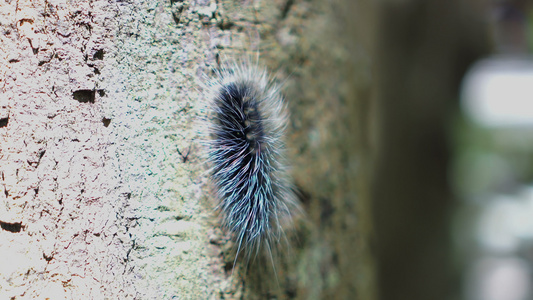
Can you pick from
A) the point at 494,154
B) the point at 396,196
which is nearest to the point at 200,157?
the point at 396,196

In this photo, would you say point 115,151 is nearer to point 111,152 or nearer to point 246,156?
point 111,152

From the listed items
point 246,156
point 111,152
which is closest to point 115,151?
point 111,152

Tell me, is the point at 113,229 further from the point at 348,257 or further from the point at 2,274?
the point at 348,257
